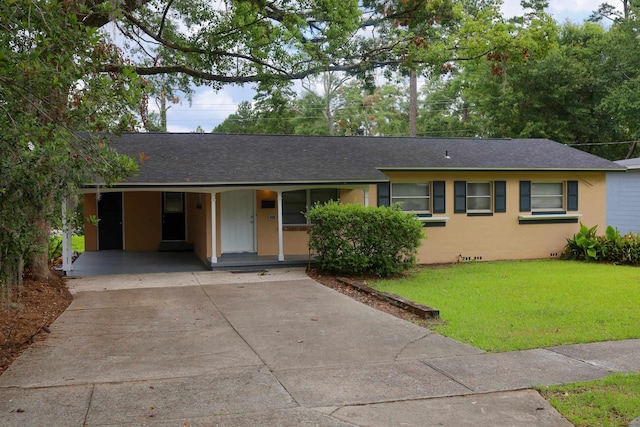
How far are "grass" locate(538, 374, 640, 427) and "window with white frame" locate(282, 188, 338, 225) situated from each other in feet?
36.9

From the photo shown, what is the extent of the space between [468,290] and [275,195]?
21.3 ft

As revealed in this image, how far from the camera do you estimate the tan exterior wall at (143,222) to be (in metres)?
19.1

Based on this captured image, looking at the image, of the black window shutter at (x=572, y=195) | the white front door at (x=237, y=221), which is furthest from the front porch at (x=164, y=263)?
the black window shutter at (x=572, y=195)

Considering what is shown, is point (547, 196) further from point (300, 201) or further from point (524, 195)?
point (300, 201)

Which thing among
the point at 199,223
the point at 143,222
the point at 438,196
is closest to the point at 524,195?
the point at 438,196

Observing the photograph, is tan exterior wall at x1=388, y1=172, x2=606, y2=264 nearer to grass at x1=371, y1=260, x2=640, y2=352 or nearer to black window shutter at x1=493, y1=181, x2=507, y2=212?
black window shutter at x1=493, y1=181, x2=507, y2=212

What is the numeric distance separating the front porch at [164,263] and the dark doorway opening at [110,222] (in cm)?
161

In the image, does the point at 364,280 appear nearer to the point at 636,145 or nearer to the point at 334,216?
the point at 334,216

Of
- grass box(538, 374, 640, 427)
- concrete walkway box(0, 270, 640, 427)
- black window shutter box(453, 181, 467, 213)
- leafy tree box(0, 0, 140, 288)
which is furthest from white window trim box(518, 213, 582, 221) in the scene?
leafy tree box(0, 0, 140, 288)

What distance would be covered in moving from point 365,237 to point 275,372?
7260mm

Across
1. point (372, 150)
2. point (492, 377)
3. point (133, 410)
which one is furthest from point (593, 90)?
point (133, 410)

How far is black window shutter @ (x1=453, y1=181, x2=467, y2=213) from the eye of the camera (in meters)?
17.2

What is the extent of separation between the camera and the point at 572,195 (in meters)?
18.3

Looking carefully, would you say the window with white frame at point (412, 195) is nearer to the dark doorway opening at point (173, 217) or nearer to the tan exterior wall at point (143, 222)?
the dark doorway opening at point (173, 217)
